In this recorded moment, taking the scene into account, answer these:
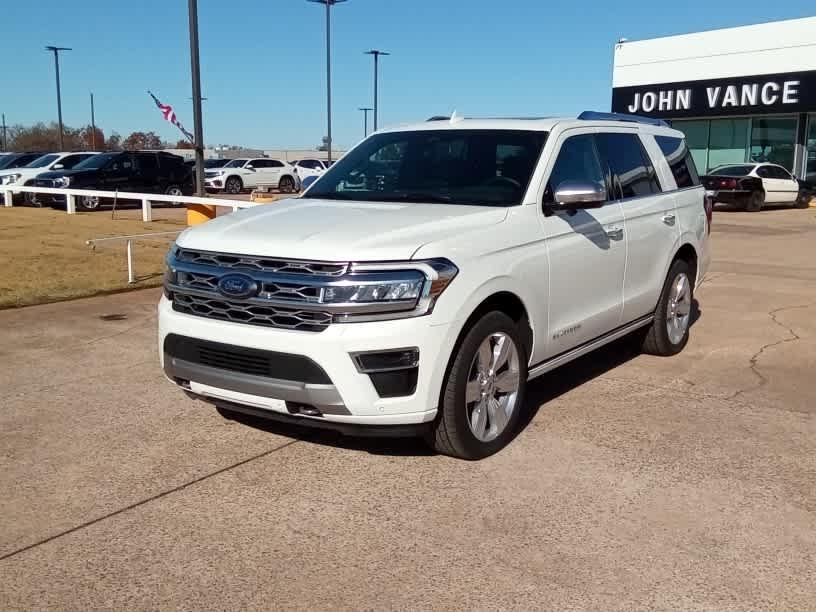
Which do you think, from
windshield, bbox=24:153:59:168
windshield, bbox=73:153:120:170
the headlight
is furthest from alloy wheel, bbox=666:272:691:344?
windshield, bbox=24:153:59:168

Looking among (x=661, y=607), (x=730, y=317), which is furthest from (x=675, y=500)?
(x=730, y=317)

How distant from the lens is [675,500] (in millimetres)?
4086

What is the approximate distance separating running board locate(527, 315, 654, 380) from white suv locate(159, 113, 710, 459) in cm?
2

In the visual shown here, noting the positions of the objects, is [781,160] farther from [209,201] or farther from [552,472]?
[552,472]

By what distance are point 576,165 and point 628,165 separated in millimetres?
856

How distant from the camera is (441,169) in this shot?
5.41 meters

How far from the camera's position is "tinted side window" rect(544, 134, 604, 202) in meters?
5.18

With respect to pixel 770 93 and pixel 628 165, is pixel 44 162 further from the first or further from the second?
pixel 628 165

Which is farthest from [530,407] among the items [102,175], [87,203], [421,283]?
[102,175]

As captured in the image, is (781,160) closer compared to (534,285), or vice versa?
(534,285)

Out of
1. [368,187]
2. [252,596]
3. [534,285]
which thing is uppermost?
[368,187]

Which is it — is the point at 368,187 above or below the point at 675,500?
above

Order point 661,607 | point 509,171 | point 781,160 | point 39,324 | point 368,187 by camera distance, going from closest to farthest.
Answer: point 661,607 < point 509,171 < point 368,187 < point 39,324 < point 781,160

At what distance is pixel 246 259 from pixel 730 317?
6083 millimetres
